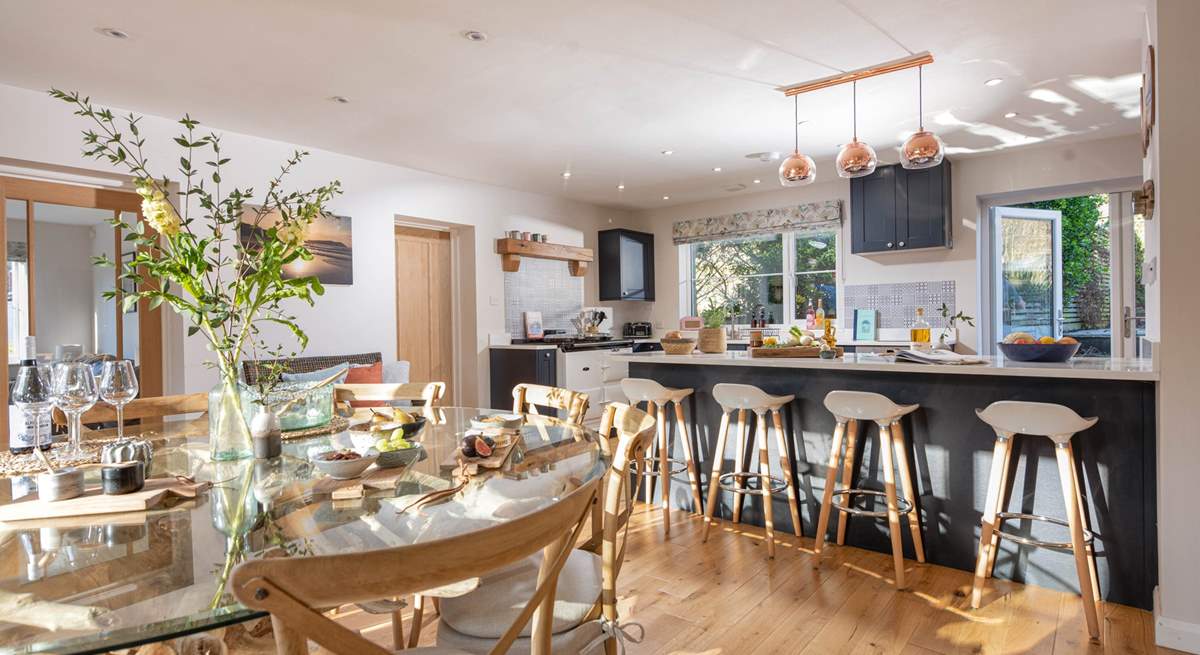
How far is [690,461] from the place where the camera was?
134 inches

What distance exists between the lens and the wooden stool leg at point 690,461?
11.1 ft

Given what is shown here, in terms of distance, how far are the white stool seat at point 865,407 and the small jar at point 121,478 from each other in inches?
97.1

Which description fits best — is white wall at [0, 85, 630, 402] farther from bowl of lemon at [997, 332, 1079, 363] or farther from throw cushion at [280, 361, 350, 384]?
bowl of lemon at [997, 332, 1079, 363]

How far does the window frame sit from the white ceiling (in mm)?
1567

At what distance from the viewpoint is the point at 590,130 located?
4406 millimetres

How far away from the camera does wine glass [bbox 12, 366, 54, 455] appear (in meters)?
1.42

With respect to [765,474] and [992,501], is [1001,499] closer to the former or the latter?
[992,501]

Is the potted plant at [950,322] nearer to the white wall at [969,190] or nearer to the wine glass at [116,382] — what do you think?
the white wall at [969,190]

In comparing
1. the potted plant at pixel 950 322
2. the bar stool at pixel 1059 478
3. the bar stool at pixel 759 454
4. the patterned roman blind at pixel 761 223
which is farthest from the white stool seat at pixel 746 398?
the patterned roman blind at pixel 761 223

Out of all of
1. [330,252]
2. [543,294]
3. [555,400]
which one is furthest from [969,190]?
[330,252]

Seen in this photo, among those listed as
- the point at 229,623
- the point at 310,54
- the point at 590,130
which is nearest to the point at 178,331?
the point at 310,54

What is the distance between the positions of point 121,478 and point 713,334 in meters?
2.91

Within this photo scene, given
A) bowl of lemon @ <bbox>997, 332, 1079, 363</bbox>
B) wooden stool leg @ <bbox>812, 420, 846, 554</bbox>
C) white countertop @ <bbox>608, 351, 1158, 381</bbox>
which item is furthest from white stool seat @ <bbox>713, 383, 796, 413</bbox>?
bowl of lemon @ <bbox>997, 332, 1079, 363</bbox>

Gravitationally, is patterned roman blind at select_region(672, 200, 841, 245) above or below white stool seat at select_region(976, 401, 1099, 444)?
above
